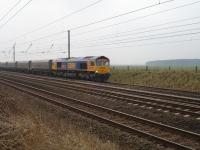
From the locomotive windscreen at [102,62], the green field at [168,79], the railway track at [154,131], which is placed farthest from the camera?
the locomotive windscreen at [102,62]

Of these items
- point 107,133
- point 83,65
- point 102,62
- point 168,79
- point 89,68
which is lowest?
point 107,133

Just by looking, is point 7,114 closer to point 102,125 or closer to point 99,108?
point 102,125

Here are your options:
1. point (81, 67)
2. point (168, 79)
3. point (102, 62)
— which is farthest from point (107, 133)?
point (81, 67)

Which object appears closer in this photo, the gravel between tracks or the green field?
the gravel between tracks

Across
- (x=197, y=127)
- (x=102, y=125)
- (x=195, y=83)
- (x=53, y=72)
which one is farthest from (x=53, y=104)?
(x=53, y=72)

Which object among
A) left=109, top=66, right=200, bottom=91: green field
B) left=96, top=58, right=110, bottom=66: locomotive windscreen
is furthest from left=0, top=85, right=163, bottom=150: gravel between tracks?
left=96, top=58, right=110, bottom=66: locomotive windscreen

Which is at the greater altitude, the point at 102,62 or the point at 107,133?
the point at 102,62

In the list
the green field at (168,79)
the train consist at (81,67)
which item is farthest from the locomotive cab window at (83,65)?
the green field at (168,79)

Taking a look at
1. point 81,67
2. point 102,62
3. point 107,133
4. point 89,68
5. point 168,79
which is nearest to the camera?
point 107,133

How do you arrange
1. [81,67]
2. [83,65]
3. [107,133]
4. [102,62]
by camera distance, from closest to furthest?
[107,133]
[102,62]
[83,65]
[81,67]

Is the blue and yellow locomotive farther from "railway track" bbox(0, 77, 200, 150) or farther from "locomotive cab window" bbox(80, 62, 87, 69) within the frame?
"railway track" bbox(0, 77, 200, 150)

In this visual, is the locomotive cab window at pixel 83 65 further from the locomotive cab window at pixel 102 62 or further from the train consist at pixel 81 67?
the locomotive cab window at pixel 102 62

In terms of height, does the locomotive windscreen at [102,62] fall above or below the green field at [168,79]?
above

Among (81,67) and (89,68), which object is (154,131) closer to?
(89,68)
